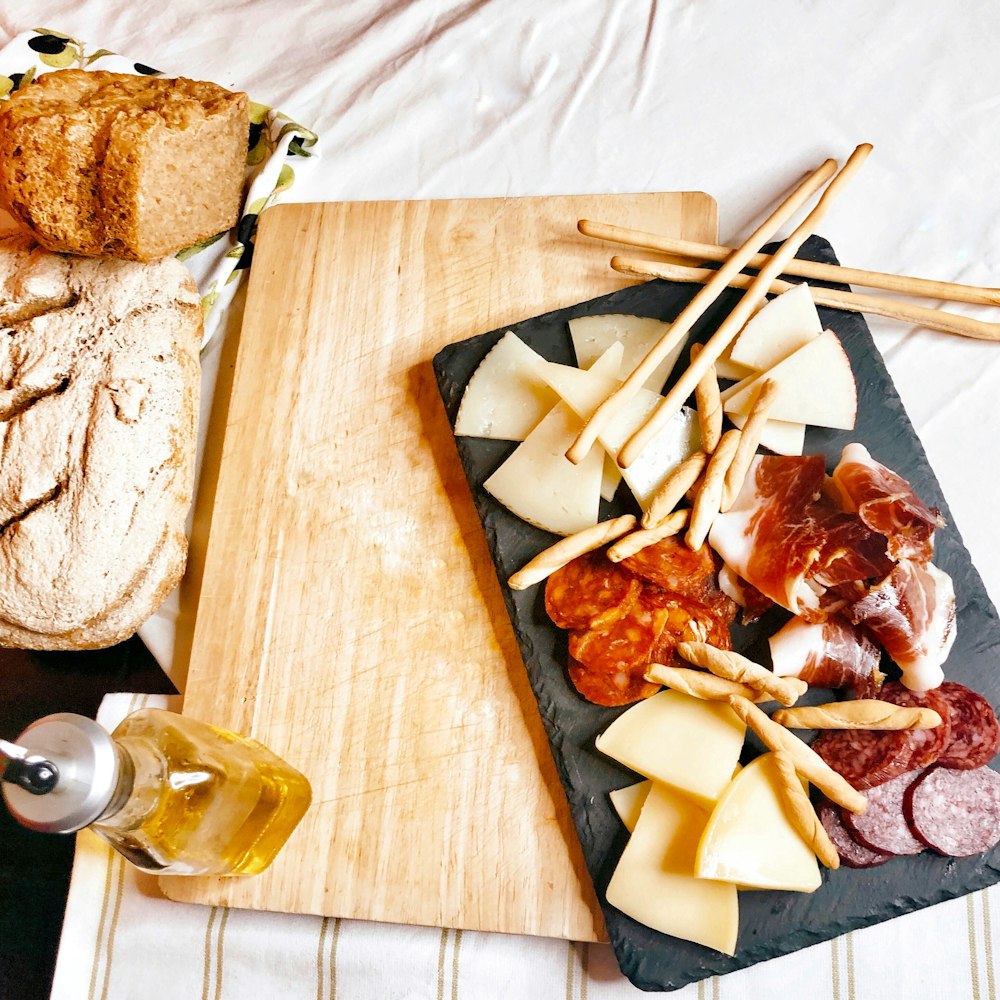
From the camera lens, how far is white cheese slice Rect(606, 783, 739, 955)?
1.12m

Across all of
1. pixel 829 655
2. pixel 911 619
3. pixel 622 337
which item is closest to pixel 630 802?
pixel 829 655

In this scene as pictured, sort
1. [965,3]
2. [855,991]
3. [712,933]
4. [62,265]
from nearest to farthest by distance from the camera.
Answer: [712,933], [855,991], [62,265], [965,3]

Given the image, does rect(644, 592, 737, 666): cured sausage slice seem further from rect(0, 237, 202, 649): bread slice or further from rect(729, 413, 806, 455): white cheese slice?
rect(0, 237, 202, 649): bread slice

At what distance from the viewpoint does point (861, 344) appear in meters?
1.31

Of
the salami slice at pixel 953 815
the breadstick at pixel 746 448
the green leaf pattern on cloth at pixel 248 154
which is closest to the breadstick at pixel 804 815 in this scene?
the salami slice at pixel 953 815

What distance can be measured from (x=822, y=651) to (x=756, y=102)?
3.12ft

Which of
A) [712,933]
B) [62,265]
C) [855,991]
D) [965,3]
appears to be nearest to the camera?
[712,933]

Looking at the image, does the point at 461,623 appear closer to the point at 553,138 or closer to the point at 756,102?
the point at 553,138

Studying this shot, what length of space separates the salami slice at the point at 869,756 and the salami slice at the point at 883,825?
0.06ft

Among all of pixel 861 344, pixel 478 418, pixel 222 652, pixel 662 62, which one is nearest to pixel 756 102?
pixel 662 62

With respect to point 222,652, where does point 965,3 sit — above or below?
above

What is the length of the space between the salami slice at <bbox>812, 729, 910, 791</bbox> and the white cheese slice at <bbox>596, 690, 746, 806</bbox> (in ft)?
0.42

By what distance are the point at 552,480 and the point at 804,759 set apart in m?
0.48

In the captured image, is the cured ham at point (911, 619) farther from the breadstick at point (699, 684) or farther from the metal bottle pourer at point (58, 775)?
the metal bottle pourer at point (58, 775)
